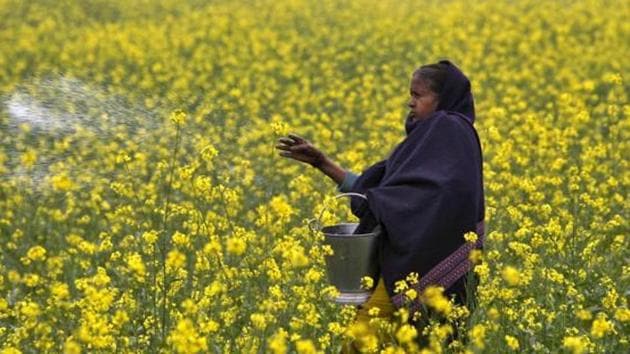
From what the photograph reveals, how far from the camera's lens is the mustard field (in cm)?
404

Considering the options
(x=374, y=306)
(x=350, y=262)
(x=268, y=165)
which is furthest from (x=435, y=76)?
(x=268, y=165)

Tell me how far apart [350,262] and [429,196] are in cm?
33

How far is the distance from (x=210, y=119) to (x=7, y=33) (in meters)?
5.56

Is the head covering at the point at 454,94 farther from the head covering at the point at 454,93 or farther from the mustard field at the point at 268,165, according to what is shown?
the mustard field at the point at 268,165

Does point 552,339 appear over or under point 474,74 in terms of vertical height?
over

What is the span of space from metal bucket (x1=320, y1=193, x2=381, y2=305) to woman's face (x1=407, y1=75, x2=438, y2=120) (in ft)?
1.21

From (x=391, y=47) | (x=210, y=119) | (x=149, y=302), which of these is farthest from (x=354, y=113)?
(x=149, y=302)

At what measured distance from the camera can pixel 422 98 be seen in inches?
153

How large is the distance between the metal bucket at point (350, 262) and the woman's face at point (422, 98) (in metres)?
0.37

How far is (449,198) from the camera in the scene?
12.3 ft

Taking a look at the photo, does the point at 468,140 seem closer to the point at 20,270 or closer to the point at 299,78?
the point at 20,270

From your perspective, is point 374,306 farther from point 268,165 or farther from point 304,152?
point 268,165

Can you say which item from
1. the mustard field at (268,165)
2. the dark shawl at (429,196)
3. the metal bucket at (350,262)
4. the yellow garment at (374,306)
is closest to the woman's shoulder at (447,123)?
the dark shawl at (429,196)

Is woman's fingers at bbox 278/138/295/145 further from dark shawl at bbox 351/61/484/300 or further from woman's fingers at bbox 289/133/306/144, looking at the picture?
dark shawl at bbox 351/61/484/300
